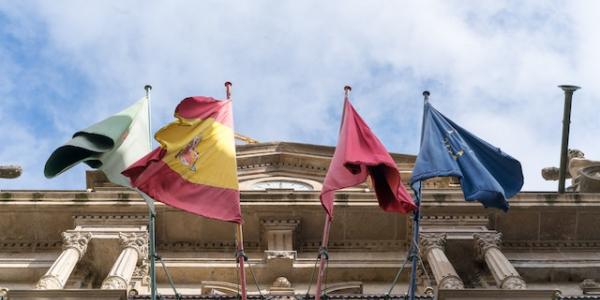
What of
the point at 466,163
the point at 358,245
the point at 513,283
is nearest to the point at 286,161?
the point at 358,245

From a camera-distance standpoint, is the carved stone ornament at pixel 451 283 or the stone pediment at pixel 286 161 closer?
the carved stone ornament at pixel 451 283

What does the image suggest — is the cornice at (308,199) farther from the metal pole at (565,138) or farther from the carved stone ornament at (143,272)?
the carved stone ornament at (143,272)

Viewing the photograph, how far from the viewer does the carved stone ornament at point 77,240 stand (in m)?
23.3

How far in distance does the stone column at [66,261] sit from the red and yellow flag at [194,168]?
3365 mm

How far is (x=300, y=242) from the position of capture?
990 inches

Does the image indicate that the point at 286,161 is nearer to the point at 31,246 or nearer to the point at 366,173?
the point at 31,246

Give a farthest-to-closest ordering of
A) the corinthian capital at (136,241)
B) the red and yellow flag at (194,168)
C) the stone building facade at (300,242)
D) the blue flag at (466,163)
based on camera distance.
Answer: the stone building facade at (300,242) < the corinthian capital at (136,241) < the blue flag at (466,163) < the red and yellow flag at (194,168)

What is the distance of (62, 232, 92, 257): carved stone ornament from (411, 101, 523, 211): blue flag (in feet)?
26.0

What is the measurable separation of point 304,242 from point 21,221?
22.2ft

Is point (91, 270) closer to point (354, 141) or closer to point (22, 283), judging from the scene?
point (22, 283)

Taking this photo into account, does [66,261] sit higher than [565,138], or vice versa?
[565,138]

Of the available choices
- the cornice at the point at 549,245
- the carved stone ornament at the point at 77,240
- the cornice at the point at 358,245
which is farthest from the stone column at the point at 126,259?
the cornice at the point at 549,245

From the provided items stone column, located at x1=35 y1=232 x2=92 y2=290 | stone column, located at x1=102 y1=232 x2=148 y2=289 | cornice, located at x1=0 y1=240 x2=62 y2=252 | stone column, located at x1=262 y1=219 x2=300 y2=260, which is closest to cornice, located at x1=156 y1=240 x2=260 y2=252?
stone column, located at x1=262 y1=219 x2=300 y2=260

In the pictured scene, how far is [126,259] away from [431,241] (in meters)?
6.84
